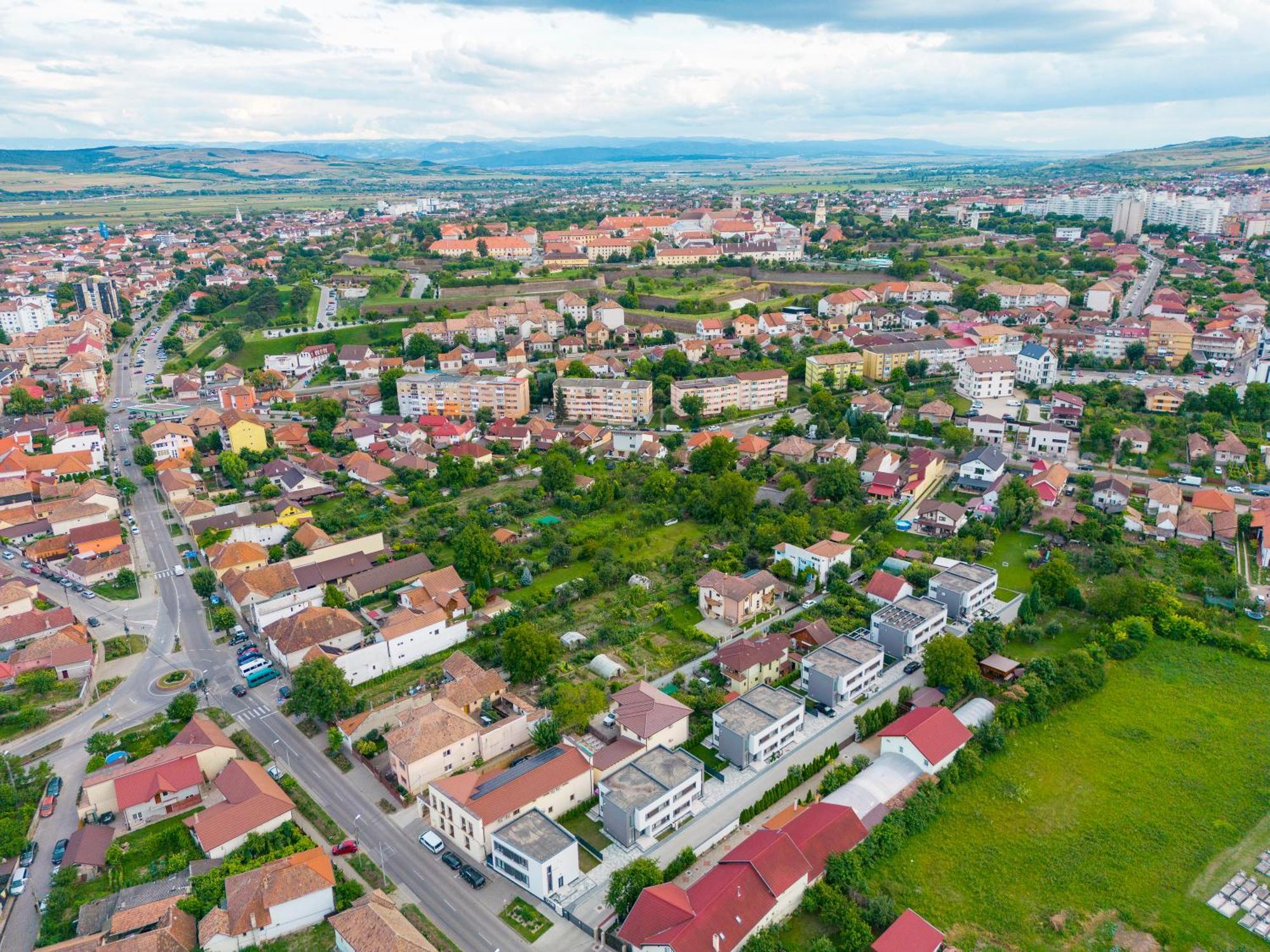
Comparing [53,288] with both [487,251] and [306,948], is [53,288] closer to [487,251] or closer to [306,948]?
[487,251]

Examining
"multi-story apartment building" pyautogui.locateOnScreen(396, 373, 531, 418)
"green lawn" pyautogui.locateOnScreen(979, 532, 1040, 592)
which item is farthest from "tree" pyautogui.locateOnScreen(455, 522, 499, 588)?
"multi-story apartment building" pyautogui.locateOnScreen(396, 373, 531, 418)

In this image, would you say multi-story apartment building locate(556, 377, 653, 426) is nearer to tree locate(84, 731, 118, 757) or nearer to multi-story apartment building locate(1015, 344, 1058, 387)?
multi-story apartment building locate(1015, 344, 1058, 387)

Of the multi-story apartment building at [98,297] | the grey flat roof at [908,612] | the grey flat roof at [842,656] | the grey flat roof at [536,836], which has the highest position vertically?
the multi-story apartment building at [98,297]

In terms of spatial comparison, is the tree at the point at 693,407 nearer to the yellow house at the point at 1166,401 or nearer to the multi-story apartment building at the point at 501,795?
the yellow house at the point at 1166,401

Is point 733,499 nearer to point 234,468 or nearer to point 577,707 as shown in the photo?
point 577,707

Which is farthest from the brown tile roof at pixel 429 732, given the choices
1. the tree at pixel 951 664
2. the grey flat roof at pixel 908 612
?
the grey flat roof at pixel 908 612

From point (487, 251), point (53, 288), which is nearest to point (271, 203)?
point (53, 288)

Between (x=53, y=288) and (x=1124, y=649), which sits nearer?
(x=1124, y=649)
